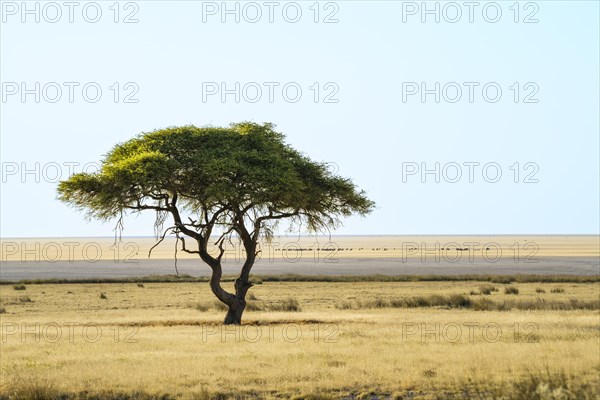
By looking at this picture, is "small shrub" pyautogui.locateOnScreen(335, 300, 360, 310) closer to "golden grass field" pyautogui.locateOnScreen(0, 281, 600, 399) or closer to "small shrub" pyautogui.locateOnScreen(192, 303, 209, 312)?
"golden grass field" pyautogui.locateOnScreen(0, 281, 600, 399)

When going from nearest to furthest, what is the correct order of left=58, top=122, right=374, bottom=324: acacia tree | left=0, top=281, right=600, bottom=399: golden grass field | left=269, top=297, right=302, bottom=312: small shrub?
left=0, top=281, right=600, bottom=399: golden grass field < left=58, top=122, right=374, bottom=324: acacia tree < left=269, top=297, right=302, bottom=312: small shrub

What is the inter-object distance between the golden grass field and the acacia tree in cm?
455

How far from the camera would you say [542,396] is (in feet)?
47.0

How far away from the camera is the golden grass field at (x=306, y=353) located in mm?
18844

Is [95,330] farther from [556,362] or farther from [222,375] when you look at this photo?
[556,362]

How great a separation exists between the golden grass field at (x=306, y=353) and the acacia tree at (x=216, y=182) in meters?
4.55

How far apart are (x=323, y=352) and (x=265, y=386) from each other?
591 cm

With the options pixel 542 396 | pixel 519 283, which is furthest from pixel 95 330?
pixel 519 283

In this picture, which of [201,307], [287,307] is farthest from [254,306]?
[201,307]

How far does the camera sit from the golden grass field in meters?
18.8

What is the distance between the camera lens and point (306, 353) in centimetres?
2486

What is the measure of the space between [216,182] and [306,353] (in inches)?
491

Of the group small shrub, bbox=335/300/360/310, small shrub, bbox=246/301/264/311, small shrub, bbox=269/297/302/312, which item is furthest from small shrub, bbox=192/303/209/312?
small shrub, bbox=335/300/360/310

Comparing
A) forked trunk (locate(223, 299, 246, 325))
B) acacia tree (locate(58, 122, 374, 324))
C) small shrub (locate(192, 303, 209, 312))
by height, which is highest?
acacia tree (locate(58, 122, 374, 324))
